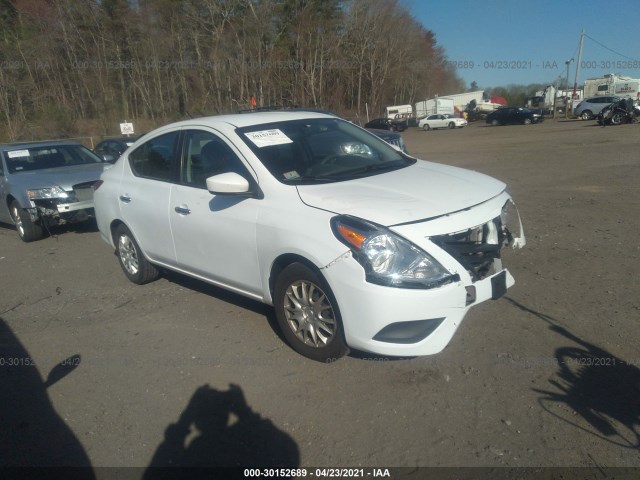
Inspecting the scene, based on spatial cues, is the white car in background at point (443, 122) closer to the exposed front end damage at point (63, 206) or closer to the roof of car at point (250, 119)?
the exposed front end damage at point (63, 206)

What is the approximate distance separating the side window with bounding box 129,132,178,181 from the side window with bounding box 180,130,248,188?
0.75 ft

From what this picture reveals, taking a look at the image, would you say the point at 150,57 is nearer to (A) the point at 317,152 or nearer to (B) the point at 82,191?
(B) the point at 82,191

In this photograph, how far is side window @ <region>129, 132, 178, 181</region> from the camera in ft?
16.1

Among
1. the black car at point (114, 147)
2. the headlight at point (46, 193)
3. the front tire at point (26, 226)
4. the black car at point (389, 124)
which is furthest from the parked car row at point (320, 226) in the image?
the black car at point (389, 124)

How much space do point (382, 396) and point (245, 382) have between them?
0.99 m

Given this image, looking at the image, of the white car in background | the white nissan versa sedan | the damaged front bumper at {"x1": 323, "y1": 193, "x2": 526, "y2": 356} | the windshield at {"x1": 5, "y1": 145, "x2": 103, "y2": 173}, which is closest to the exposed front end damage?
the windshield at {"x1": 5, "y1": 145, "x2": 103, "y2": 173}

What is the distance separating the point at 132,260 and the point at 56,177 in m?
3.85

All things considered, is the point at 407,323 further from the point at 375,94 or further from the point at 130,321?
the point at 375,94

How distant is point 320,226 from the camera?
3.41 meters

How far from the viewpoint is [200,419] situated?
10.6ft

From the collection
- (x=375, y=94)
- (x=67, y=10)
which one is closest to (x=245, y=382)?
(x=67, y=10)

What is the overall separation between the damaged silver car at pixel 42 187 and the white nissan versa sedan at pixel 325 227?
3.60 meters

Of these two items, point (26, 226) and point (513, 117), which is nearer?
point (26, 226)

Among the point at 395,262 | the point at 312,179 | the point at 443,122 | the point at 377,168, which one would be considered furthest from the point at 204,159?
the point at 443,122
